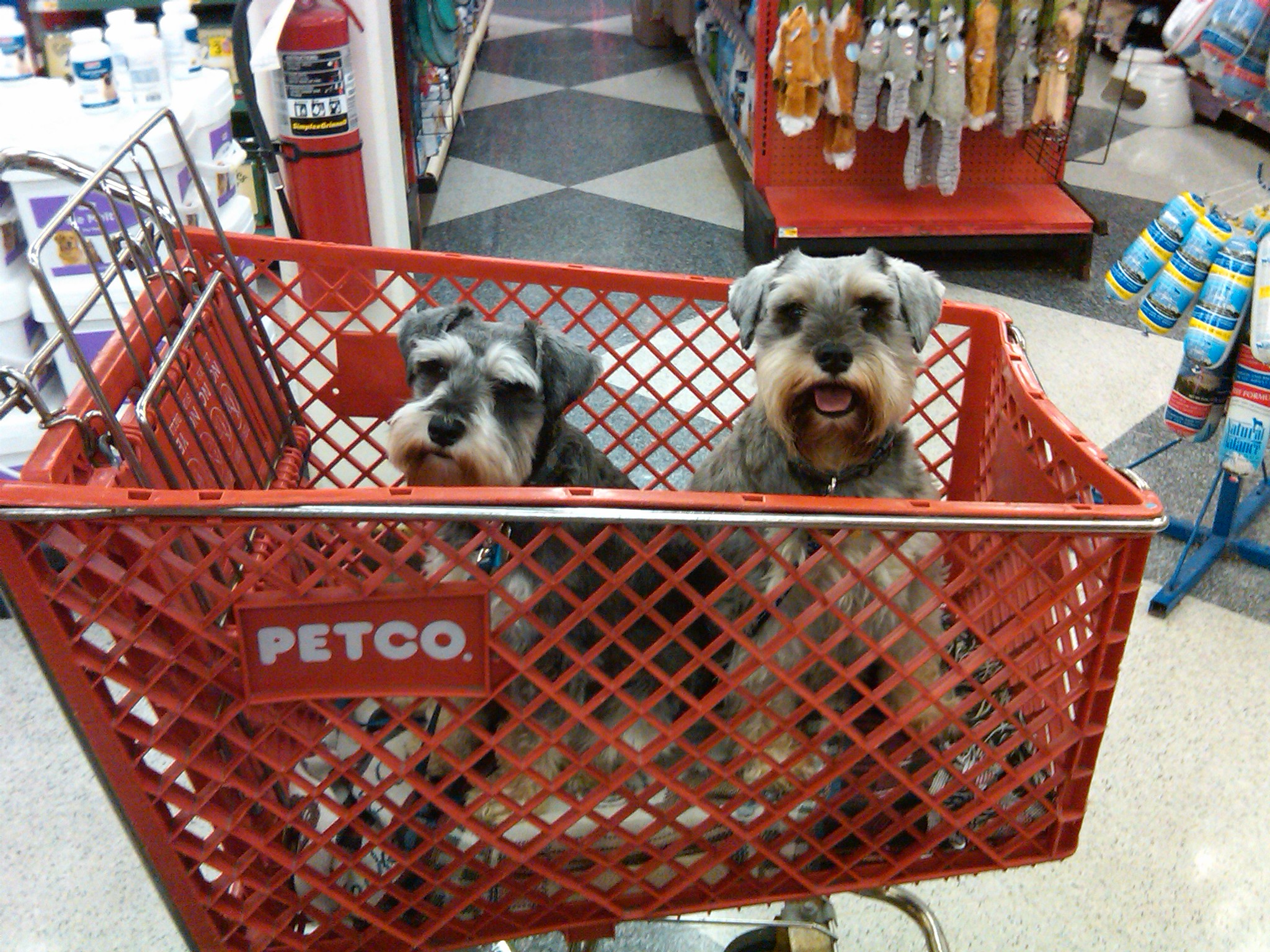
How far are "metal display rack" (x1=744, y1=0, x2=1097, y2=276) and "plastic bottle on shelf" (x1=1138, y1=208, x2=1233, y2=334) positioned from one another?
1.40 metres

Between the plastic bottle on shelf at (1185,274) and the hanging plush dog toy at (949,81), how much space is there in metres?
1.27

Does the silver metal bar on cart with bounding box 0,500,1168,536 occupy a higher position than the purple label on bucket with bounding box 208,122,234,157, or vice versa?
the silver metal bar on cart with bounding box 0,500,1168,536

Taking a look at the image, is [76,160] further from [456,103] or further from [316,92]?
[456,103]

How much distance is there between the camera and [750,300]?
4.75ft

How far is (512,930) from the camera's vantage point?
41.0 inches

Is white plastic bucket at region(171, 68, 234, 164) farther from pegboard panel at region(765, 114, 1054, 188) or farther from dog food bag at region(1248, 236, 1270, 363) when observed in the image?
dog food bag at region(1248, 236, 1270, 363)

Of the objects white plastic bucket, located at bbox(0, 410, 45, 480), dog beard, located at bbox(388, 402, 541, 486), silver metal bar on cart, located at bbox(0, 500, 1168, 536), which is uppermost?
silver metal bar on cart, located at bbox(0, 500, 1168, 536)

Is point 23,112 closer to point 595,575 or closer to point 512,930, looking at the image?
point 595,575

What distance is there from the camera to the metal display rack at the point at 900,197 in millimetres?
3348

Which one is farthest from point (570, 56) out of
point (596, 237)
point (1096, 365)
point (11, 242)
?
point (11, 242)

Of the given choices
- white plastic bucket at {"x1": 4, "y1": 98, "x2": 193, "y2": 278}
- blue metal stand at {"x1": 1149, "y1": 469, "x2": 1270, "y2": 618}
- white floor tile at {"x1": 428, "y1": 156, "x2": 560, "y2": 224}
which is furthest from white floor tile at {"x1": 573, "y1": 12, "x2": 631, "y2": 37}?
blue metal stand at {"x1": 1149, "y1": 469, "x2": 1270, "y2": 618}

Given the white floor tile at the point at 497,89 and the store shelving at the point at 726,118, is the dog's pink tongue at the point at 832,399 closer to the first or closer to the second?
the store shelving at the point at 726,118

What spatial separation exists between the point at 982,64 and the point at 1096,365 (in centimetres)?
92

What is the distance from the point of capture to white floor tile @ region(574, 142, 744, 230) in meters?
3.94
